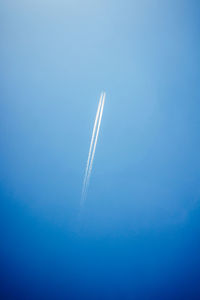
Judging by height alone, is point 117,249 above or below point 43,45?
below

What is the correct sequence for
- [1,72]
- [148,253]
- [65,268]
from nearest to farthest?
[1,72] < [65,268] < [148,253]

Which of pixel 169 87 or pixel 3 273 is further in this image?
pixel 169 87

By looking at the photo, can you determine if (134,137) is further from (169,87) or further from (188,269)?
(188,269)

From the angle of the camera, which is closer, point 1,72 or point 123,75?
point 1,72

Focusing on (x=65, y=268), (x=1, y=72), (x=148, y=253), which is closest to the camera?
(x=1, y=72)

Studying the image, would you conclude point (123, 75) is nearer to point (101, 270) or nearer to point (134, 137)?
point (134, 137)

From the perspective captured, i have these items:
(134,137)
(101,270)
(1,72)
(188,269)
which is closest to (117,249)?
(101,270)

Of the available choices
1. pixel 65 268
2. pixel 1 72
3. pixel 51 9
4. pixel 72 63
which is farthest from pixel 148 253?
pixel 51 9

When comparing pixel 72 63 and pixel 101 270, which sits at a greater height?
pixel 72 63

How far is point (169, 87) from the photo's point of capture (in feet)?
3.60

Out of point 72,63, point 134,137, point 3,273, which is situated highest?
point 72,63

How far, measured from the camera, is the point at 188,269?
1172mm

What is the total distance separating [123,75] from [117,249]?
959 millimetres

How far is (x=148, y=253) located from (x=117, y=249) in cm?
20
